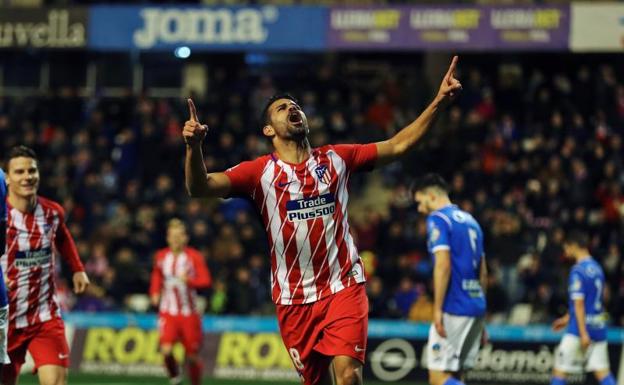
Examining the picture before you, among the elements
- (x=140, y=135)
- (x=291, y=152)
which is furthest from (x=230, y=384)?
(x=291, y=152)

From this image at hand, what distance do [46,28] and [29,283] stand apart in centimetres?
1672

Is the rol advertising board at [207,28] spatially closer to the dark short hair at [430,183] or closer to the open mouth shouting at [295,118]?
the dark short hair at [430,183]

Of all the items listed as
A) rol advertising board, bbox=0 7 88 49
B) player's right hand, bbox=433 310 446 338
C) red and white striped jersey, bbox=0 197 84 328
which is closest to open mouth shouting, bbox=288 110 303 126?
red and white striped jersey, bbox=0 197 84 328

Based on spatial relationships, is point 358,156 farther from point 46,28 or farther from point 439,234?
point 46,28

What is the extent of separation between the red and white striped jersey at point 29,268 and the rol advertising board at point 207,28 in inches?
594

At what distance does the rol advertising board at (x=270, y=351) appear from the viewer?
1852cm

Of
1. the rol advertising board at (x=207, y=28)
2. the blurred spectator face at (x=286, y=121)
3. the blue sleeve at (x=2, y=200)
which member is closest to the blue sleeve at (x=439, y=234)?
the blurred spectator face at (x=286, y=121)

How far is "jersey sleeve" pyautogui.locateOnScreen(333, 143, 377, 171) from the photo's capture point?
29.0 ft

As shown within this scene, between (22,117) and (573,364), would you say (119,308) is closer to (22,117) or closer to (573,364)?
(22,117)

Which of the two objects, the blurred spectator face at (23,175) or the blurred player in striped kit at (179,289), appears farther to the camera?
the blurred player in striped kit at (179,289)

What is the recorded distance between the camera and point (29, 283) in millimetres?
10273

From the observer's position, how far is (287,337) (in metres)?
8.81

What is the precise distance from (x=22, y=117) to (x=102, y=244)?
18.4ft

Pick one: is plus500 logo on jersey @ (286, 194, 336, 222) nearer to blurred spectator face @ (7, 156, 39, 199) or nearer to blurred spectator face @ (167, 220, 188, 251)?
blurred spectator face @ (7, 156, 39, 199)
